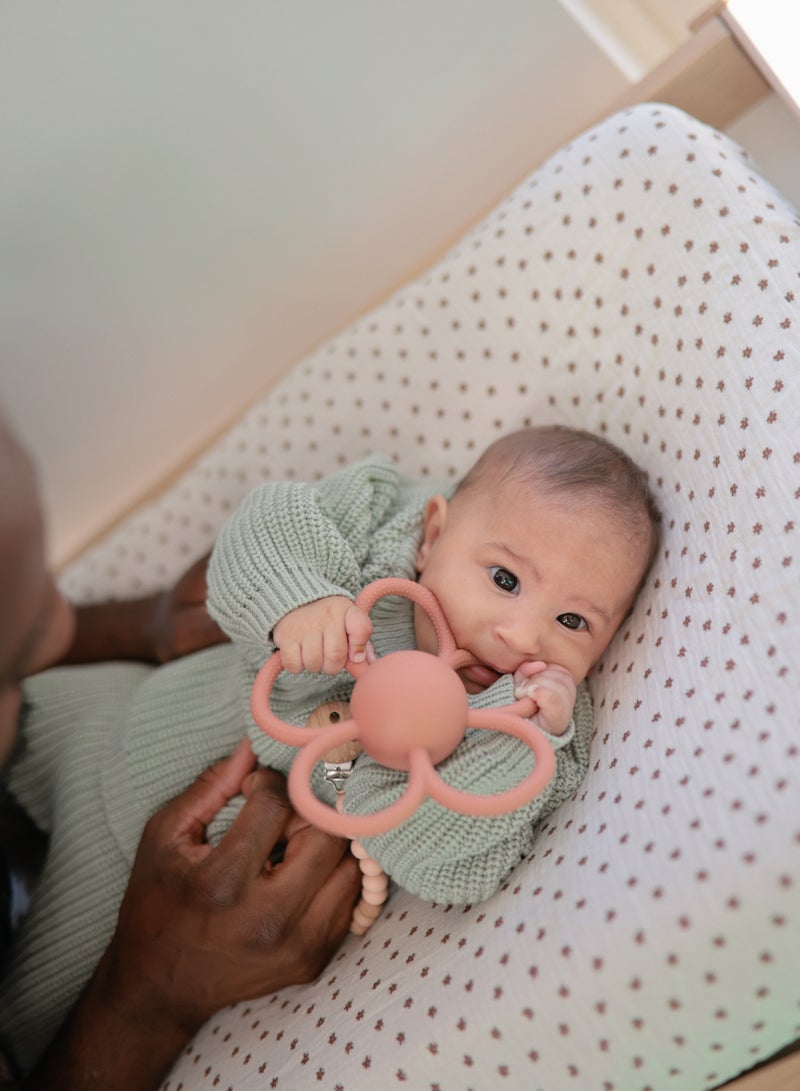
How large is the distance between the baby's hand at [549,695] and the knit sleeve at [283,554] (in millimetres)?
205

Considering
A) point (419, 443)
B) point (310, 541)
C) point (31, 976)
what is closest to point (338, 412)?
point (419, 443)

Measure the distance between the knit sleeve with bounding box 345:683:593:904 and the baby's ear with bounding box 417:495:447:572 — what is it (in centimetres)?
25

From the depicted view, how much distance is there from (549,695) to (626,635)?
19 centimetres

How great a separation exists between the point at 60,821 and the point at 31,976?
178mm

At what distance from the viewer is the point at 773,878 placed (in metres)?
0.69

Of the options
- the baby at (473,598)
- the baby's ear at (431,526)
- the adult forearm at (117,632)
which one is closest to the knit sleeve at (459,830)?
the baby at (473,598)

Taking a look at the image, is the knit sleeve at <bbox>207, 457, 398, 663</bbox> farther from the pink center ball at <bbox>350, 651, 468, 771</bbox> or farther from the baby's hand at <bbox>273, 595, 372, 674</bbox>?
the pink center ball at <bbox>350, 651, 468, 771</bbox>

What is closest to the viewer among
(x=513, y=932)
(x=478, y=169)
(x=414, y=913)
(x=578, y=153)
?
(x=513, y=932)

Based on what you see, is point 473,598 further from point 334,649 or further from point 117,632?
point 117,632

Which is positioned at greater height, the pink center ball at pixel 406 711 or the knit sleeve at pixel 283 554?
the knit sleeve at pixel 283 554

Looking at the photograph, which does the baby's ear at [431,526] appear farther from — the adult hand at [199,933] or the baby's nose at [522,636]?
the adult hand at [199,933]

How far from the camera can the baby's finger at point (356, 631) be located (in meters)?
0.85

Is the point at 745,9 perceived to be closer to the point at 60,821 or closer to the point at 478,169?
the point at 478,169

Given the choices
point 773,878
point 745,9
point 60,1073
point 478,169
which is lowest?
point 773,878
